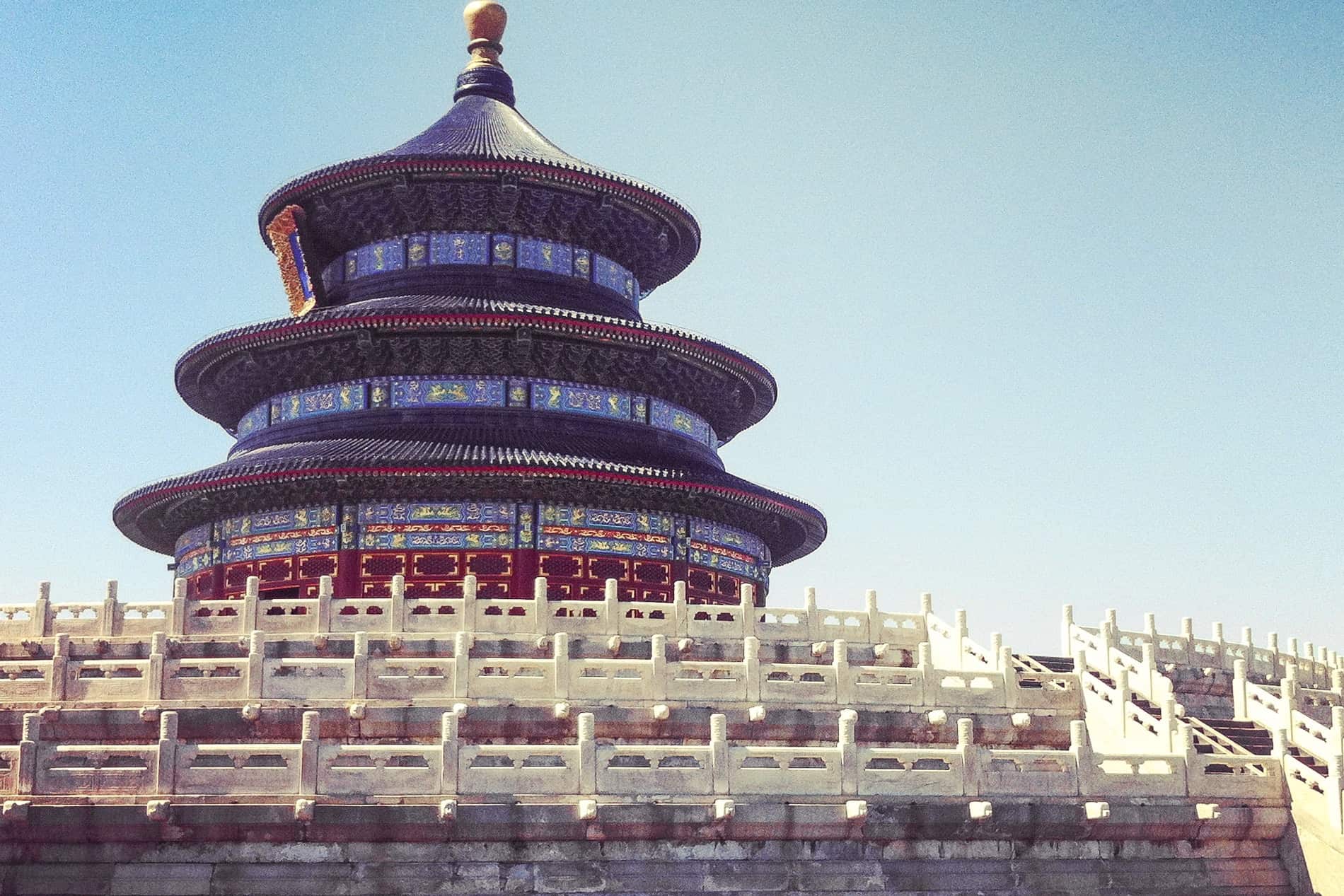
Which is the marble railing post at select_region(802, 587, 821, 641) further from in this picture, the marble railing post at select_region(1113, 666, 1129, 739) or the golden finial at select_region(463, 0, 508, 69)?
the golden finial at select_region(463, 0, 508, 69)

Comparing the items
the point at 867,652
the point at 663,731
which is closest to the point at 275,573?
the point at 867,652

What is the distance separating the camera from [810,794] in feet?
65.5

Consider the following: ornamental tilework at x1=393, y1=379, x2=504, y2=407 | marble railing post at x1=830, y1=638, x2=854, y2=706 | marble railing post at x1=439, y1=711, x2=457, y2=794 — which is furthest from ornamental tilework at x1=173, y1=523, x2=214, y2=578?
marble railing post at x1=439, y1=711, x2=457, y2=794

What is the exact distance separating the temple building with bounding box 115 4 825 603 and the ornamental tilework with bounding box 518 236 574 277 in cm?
5

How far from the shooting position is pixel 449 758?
19109 millimetres

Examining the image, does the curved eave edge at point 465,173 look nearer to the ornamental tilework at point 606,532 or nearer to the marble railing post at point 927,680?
the ornamental tilework at point 606,532

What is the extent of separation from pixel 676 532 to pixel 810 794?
1821 cm

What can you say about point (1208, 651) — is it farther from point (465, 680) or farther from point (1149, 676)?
point (465, 680)

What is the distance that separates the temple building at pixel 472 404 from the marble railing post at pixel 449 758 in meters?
15.6

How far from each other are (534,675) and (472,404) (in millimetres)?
16250

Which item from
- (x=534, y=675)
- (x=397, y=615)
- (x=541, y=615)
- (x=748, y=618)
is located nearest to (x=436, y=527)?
(x=397, y=615)

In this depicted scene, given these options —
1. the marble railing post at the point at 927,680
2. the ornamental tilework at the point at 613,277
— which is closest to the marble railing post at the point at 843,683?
the marble railing post at the point at 927,680

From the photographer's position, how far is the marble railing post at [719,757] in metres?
19.6

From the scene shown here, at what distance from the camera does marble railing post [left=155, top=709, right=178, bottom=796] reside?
1883cm
